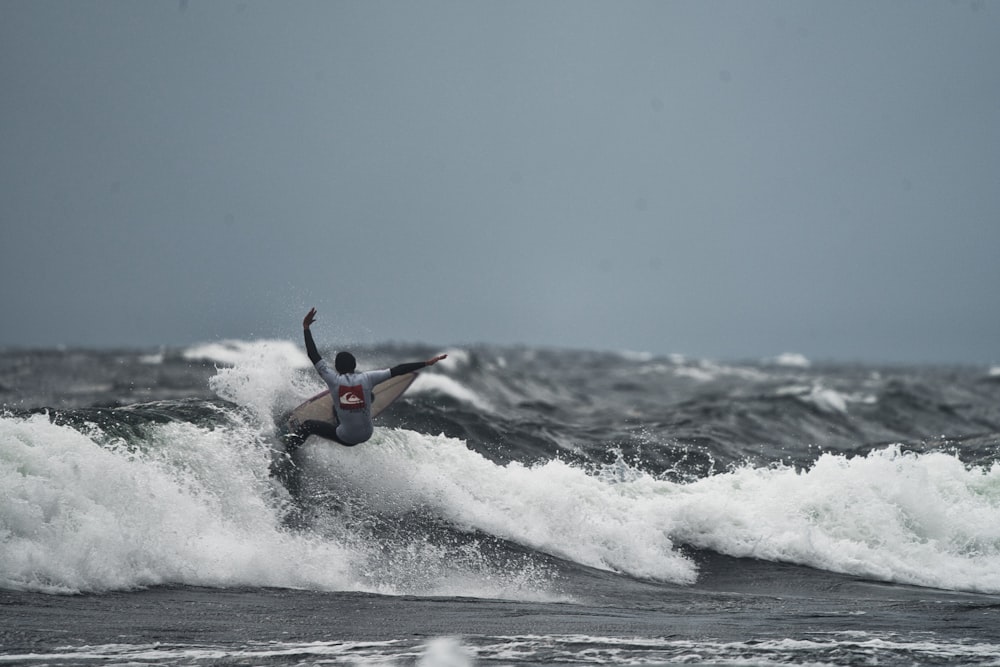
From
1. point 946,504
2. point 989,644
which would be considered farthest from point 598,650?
point 946,504

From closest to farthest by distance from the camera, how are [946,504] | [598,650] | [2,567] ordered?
[598,650]
[2,567]
[946,504]

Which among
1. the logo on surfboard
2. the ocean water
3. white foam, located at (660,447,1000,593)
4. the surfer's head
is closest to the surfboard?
the ocean water

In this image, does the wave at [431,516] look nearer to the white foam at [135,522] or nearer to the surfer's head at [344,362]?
the white foam at [135,522]

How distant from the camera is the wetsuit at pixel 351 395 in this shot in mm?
11547

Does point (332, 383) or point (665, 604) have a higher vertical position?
point (332, 383)

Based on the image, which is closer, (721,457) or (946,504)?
(946,504)

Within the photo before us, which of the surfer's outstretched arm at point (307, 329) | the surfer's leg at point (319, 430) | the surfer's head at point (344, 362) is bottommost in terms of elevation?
the surfer's leg at point (319, 430)

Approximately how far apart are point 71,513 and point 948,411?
988 inches

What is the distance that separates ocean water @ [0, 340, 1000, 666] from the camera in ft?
26.7

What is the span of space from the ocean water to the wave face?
33 millimetres

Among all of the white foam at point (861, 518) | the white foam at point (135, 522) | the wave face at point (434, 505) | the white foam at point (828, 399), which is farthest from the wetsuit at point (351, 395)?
the white foam at point (828, 399)

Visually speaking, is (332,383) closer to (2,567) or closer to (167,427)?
(167,427)

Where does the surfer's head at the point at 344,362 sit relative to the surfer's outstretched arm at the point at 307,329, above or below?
below

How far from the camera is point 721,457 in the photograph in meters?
17.6
